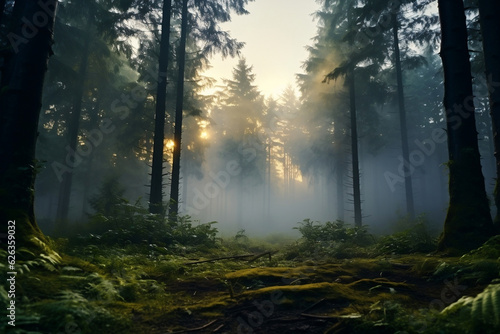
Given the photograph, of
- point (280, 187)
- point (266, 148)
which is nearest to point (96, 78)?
point (266, 148)

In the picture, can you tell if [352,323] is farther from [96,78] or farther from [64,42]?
[96,78]

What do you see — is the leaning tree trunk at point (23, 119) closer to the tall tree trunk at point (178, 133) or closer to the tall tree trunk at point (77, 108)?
the tall tree trunk at point (178, 133)

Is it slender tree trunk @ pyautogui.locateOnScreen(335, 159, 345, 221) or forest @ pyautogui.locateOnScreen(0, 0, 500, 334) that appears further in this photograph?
slender tree trunk @ pyautogui.locateOnScreen(335, 159, 345, 221)

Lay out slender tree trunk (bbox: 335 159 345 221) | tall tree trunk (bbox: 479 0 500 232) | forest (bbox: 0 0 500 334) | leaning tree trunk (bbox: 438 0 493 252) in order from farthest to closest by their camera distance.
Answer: slender tree trunk (bbox: 335 159 345 221) → tall tree trunk (bbox: 479 0 500 232) → leaning tree trunk (bbox: 438 0 493 252) → forest (bbox: 0 0 500 334)

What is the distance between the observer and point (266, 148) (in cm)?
4950

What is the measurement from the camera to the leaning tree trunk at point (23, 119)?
172 inches

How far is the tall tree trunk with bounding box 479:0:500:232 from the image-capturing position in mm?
6664

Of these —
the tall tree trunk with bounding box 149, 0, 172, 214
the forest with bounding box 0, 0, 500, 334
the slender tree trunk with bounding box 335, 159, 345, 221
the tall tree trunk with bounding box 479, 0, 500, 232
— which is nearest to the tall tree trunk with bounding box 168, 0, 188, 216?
the forest with bounding box 0, 0, 500, 334

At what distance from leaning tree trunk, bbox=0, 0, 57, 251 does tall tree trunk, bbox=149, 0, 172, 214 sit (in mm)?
6742

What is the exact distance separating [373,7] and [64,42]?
15456 millimetres

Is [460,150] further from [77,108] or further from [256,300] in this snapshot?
[77,108]

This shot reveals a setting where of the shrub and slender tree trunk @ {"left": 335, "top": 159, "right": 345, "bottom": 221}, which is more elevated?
slender tree trunk @ {"left": 335, "top": 159, "right": 345, "bottom": 221}

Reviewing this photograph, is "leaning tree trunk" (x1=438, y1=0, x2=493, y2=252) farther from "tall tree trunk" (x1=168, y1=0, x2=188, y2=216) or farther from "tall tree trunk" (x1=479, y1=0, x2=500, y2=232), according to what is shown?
"tall tree trunk" (x1=168, y1=0, x2=188, y2=216)

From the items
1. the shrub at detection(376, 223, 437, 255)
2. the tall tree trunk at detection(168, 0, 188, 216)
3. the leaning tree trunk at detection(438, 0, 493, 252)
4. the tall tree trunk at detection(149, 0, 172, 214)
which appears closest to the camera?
the leaning tree trunk at detection(438, 0, 493, 252)
